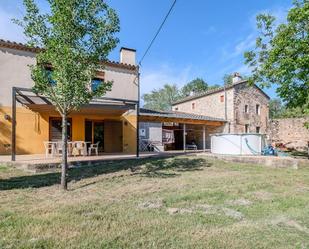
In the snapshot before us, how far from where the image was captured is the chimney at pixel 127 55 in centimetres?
1694

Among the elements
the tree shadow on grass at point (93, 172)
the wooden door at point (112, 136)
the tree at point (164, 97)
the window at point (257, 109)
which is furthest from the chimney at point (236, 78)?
the tree at point (164, 97)

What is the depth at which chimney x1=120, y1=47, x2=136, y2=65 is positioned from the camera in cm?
1694

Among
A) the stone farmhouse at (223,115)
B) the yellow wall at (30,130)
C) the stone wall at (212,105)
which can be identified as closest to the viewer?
the yellow wall at (30,130)

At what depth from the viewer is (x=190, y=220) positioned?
439 cm

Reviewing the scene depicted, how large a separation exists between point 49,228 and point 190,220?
217 cm

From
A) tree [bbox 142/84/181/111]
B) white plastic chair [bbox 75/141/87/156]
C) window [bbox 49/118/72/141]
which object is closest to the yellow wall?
window [bbox 49/118/72/141]

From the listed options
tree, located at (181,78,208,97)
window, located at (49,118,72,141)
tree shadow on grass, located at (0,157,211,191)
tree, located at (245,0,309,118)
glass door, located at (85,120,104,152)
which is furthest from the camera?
tree, located at (181,78,208,97)

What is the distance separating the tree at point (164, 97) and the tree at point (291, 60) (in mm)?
45172

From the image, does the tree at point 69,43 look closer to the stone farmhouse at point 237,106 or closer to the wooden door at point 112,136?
the wooden door at point 112,136

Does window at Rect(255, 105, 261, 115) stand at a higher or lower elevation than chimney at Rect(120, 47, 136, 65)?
lower

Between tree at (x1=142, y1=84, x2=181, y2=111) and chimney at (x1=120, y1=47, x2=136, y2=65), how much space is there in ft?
138

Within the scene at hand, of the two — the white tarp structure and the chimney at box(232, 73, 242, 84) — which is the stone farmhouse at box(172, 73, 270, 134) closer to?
the chimney at box(232, 73, 242, 84)

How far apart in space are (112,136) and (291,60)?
34.9 ft

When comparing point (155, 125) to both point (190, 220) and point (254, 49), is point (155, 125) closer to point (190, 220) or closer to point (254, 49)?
point (254, 49)
